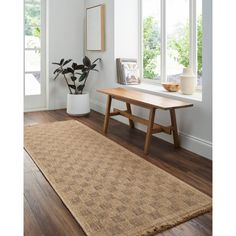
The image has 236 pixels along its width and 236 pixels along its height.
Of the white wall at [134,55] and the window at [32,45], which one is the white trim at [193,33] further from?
the window at [32,45]

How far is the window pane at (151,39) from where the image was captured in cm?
406

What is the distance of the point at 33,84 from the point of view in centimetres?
532

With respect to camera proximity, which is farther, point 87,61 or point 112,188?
point 87,61

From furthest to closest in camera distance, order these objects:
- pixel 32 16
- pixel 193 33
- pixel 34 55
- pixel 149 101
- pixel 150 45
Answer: pixel 34 55 → pixel 32 16 → pixel 150 45 → pixel 193 33 → pixel 149 101

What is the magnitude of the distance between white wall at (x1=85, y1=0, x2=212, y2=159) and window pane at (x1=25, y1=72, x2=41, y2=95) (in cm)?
92

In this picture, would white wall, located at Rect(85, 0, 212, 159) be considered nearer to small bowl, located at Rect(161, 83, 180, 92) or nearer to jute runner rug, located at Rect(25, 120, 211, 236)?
small bowl, located at Rect(161, 83, 180, 92)

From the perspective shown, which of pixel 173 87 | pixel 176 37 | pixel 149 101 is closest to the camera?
pixel 149 101

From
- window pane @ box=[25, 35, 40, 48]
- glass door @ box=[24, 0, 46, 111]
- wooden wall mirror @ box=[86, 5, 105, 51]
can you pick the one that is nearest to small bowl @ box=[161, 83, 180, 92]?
wooden wall mirror @ box=[86, 5, 105, 51]

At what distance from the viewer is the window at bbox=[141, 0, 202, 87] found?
339cm

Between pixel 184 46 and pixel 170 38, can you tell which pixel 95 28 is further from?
pixel 184 46

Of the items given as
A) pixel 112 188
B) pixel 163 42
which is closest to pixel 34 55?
pixel 163 42

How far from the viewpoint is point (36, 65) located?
527 centimetres

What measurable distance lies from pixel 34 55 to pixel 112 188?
3.70 metres
